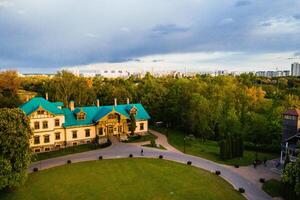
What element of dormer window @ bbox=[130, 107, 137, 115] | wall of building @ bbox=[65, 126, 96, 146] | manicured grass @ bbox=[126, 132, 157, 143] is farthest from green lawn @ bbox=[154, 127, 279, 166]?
wall of building @ bbox=[65, 126, 96, 146]

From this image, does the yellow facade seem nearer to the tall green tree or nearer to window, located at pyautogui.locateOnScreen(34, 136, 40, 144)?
window, located at pyautogui.locateOnScreen(34, 136, 40, 144)

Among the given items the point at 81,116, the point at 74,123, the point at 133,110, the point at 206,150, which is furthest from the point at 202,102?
the point at 74,123

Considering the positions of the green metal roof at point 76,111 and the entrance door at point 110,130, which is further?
the entrance door at point 110,130

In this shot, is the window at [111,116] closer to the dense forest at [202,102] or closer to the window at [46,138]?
the window at [46,138]

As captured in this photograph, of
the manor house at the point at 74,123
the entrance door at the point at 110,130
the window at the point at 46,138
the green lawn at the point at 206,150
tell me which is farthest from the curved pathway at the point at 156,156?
the window at the point at 46,138

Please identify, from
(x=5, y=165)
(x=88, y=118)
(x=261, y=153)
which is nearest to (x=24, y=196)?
(x=5, y=165)

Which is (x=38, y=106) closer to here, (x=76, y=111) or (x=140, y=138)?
(x=76, y=111)

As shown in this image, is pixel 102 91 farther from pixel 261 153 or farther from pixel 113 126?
pixel 261 153
